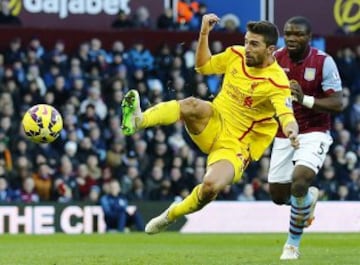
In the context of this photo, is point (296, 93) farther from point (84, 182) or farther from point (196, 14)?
point (196, 14)

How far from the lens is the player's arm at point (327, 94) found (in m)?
13.3

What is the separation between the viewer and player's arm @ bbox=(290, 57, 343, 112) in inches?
523

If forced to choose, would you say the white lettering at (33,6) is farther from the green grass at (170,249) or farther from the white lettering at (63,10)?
the green grass at (170,249)

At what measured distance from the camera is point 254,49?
1272 cm

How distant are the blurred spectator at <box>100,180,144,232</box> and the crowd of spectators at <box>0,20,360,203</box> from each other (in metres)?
0.36

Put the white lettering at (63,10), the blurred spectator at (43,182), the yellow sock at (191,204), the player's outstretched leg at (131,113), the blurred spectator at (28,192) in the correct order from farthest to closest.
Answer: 1. the white lettering at (63,10)
2. the blurred spectator at (43,182)
3. the blurred spectator at (28,192)
4. the yellow sock at (191,204)
5. the player's outstretched leg at (131,113)

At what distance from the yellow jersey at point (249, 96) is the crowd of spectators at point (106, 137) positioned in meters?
9.58

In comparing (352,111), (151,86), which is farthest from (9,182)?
(352,111)

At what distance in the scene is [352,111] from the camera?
26.7 metres

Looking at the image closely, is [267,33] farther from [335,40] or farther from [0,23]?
[335,40]

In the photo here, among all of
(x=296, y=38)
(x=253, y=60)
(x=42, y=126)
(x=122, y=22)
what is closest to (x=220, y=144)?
(x=253, y=60)

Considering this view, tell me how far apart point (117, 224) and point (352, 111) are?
6.94m

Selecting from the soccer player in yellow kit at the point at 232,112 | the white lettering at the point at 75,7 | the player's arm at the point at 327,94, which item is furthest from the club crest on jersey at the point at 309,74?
the white lettering at the point at 75,7

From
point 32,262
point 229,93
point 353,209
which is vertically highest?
point 229,93
